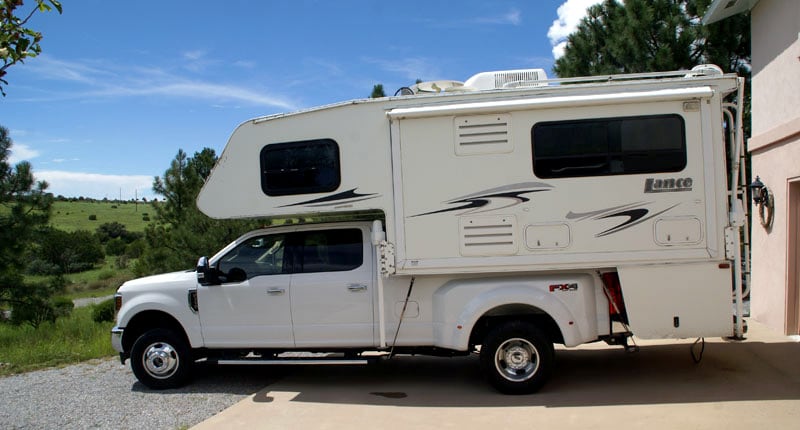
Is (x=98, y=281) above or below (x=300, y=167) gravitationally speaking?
below

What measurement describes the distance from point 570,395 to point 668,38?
8851 mm

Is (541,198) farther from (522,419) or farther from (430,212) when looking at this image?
(522,419)

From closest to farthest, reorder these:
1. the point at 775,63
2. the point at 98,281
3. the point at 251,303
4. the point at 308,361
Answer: the point at 308,361
the point at 251,303
the point at 775,63
the point at 98,281

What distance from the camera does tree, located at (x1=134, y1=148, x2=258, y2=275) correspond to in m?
13.5

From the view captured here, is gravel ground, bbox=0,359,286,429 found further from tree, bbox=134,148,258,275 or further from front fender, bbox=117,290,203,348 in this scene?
tree, bbox=134,148,258,275

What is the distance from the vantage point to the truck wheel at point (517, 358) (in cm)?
625

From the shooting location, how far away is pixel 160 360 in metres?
7.13

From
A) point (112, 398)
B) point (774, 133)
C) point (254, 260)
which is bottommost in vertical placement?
point (112, 398)

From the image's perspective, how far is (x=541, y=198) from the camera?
626 centimetres

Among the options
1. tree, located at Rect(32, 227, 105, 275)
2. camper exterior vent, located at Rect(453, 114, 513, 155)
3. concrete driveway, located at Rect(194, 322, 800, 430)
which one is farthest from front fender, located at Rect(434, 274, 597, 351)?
tree, located at Rect(32, 227, 105, 275)

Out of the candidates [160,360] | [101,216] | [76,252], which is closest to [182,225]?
[160,360]

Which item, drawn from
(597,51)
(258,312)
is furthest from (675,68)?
(258,312)

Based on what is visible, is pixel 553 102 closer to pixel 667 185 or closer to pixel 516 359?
pixel 667 185

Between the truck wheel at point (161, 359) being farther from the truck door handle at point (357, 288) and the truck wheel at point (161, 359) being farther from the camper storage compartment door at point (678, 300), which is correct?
the camper storage compartment door at point (678, 300)
